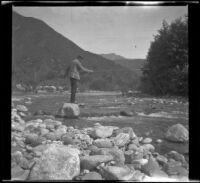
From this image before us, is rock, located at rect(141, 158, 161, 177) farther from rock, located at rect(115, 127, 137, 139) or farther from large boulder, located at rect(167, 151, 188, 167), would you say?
rock, located at rect(115, 127, 137, 139)

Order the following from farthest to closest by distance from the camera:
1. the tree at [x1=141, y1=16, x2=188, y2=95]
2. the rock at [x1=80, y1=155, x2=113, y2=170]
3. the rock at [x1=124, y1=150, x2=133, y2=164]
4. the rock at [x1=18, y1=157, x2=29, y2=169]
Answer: the tree at [x1=141, y1=16, x2=188, y2=95] → the rock at [x1=124, y1=150, x2=133, y2=164] → the rock at [x1=18, y1=157, x2=29, y2=169] → the rock at [x1=80, y1=155, x2=113, y2=170]

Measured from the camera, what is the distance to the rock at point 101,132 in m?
5.73

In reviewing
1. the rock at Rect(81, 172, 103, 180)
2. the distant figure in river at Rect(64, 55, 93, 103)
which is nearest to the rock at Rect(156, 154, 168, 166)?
the rock at Rect(81, 172, 103, 180)

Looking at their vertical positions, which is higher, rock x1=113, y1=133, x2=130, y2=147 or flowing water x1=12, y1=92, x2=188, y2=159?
flowing water x1=12, y1=92, x2=188, y2=159

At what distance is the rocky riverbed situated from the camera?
474cm

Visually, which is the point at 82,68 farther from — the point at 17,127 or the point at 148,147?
the point at 148,147

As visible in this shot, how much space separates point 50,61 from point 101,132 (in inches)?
84.8

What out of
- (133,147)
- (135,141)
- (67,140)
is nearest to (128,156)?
(133,147)

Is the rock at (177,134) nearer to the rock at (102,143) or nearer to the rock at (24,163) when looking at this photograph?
the rock at (102,143)

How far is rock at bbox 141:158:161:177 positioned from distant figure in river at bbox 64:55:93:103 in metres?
2.20

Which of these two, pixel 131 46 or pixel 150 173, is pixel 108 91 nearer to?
pixel 131 46

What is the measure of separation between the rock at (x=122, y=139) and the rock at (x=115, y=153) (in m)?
0.29

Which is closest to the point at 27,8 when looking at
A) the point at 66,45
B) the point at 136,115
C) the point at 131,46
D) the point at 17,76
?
the point at 66,45

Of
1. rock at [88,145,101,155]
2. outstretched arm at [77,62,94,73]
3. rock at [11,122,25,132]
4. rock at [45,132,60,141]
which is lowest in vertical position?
rock at [88,145,101,155]
